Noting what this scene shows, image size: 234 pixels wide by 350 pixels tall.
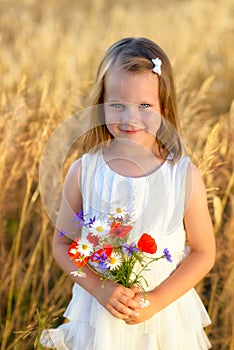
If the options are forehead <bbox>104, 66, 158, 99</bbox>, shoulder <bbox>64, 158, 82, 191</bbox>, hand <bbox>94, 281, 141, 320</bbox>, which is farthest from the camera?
shoulder <bbox>64, 158, 82, 191</bbox>

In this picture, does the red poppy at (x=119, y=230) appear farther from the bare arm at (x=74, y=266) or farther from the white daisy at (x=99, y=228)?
the bare arm at (x=74, y=266)

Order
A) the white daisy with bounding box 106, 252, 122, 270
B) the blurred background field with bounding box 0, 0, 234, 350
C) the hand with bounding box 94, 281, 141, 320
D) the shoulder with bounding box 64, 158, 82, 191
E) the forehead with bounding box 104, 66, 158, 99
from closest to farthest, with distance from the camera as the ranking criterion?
the white daisy with bounding box 106, 252, 122, 270 → the hand with bounding box 94, 281, 141, 320 → the forehead with bounding box 104, 66, 158, 99 → the shoulder with bounding box 64, 158, 82, 191 → the blurred background field with bounding box 0, 0, 234, 350

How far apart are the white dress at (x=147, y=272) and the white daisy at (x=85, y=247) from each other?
0.26 m

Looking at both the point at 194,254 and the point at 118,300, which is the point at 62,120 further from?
the point at 118,300

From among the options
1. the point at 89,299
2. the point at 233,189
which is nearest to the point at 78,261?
the point at 89,299

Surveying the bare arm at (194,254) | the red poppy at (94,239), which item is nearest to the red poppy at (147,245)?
the red poppy at (94,239)

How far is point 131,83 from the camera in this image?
1.67 m

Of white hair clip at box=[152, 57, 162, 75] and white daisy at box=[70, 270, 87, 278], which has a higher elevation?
white hair clip at box=[152, 57, 162, 75]

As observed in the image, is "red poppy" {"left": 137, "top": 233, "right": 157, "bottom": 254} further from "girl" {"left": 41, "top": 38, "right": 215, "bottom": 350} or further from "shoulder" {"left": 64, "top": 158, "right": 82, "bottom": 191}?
"shoulder" {"left": 64, "top": 158, "right": 82, "bottom": 191}

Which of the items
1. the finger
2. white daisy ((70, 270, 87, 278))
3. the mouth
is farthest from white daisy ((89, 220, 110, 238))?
the mouth

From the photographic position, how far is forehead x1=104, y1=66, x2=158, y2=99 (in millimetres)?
1676

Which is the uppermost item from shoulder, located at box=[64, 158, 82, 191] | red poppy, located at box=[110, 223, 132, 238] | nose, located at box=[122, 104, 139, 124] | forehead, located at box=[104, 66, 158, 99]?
forehead, located at box=[104, 66, 158, 99]

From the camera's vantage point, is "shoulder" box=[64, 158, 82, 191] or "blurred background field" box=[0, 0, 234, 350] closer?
"shoulder" box=[64, 158, 82, 191]

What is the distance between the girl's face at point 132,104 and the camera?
1678 mm
